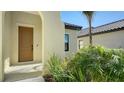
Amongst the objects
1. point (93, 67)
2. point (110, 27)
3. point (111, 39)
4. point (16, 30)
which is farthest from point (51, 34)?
point (110, 27)

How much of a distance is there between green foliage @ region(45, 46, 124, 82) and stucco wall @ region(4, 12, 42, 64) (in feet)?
18.6

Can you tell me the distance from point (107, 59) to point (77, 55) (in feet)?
3.99

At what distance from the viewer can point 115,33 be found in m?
15.2

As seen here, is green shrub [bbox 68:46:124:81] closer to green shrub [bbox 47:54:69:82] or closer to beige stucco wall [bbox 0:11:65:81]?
green shrub [bbox 47:54:69:82]

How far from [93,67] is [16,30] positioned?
7.50 meters

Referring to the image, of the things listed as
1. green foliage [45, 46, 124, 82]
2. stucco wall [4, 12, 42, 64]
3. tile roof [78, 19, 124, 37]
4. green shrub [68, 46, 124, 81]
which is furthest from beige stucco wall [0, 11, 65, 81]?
tile roof [78, 19, 124, 37]

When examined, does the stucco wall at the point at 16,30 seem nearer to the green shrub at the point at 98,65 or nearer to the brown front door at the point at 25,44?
the brown front door at the point at 25,44

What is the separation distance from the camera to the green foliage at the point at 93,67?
6266mm

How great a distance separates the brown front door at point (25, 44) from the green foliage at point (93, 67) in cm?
617

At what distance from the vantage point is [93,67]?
6273 mm
